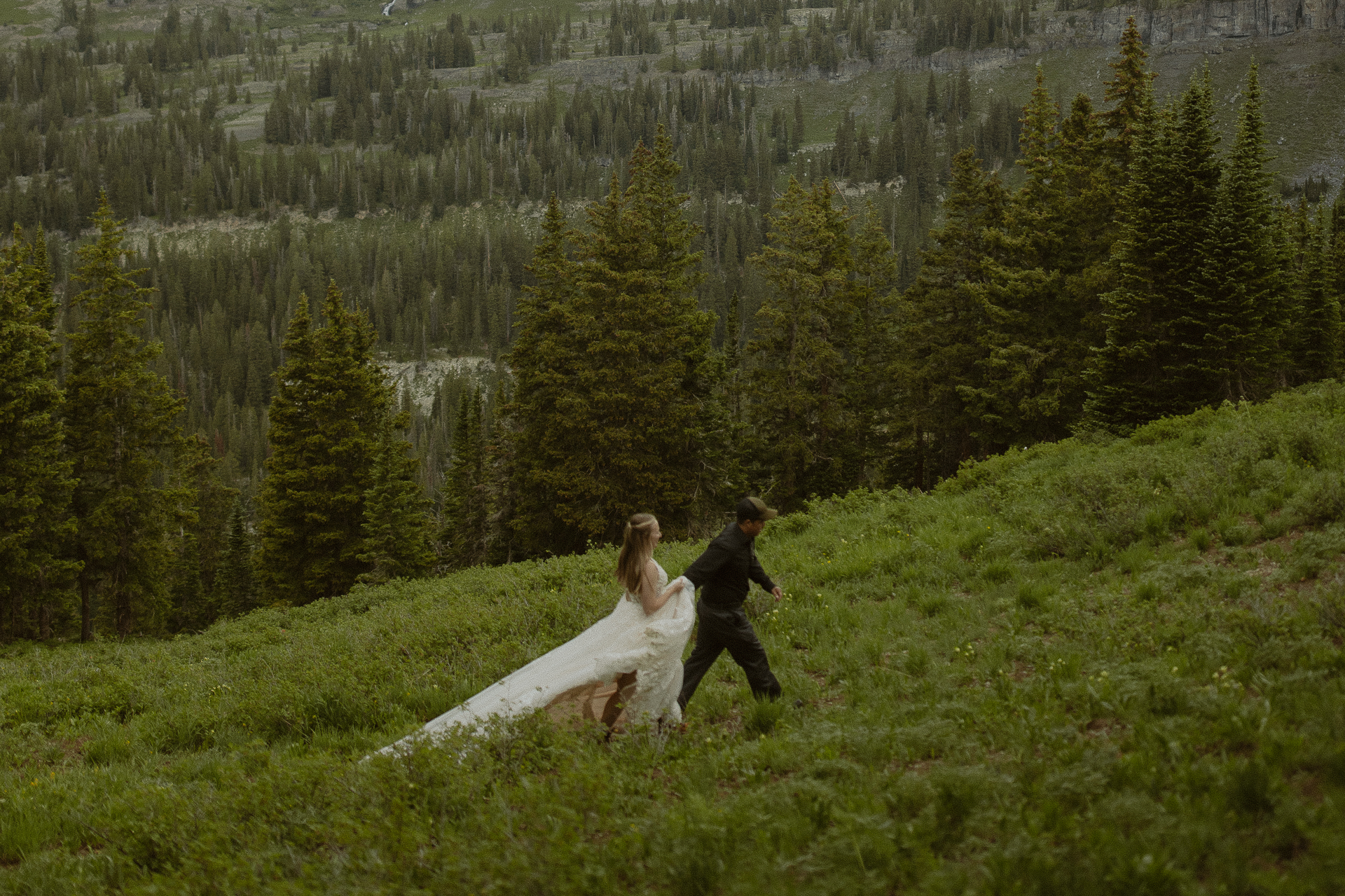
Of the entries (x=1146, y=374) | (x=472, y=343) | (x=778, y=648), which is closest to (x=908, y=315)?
(x=1146, y=374)

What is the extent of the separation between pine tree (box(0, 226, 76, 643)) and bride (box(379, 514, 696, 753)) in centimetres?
2799

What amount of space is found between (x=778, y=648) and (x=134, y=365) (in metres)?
32.7

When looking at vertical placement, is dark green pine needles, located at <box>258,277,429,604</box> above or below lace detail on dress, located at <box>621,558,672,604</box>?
below

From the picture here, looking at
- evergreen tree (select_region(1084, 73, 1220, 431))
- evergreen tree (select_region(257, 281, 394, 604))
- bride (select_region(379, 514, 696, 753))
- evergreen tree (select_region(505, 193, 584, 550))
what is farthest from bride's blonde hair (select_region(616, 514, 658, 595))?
evergreen tree (select_region(257, 281, 394, 604))

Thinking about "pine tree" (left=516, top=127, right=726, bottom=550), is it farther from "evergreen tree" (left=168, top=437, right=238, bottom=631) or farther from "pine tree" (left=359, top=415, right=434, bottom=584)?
"evergreen tree" (left=168, top=437, right=238, bottom=631)

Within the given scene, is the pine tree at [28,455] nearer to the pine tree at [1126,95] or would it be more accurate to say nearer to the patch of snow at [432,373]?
the pine tree at [1126,95]

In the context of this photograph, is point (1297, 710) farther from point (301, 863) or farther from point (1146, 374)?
point (1146, 374)

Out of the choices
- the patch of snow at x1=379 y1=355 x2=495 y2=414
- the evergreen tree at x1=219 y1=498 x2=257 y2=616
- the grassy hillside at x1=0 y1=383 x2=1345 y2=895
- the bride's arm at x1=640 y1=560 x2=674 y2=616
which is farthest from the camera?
the patch of snow at x1=379 y1=355 x2=495 y2=414

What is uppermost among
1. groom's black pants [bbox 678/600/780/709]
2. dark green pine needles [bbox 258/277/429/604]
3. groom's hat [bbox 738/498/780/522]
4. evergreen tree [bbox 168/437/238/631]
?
groom's hat [bbox 738/498/780/522]

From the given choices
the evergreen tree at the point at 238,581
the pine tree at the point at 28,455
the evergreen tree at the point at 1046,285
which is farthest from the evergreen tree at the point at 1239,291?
the evergreen tree at the point at 238,581

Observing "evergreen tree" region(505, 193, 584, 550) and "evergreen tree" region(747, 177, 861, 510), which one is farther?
"evergreen tree" region(747, 177, 861, 510)

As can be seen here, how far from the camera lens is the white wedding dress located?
7324 millimetres

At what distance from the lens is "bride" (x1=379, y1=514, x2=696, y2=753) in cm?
734

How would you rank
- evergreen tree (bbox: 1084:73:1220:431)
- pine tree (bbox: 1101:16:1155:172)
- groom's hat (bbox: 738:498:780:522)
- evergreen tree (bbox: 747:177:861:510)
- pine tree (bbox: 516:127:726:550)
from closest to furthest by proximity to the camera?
groom's hat (bbox: 738:498:780:522) < evergreen tree (bbox: 1084:73:1220:431) < pine tree (bbox: 516:127:726:550) < pine tree (bbox: 1101:16:1155:172) < evergreen tree (bbox: 747:177:861:510)
